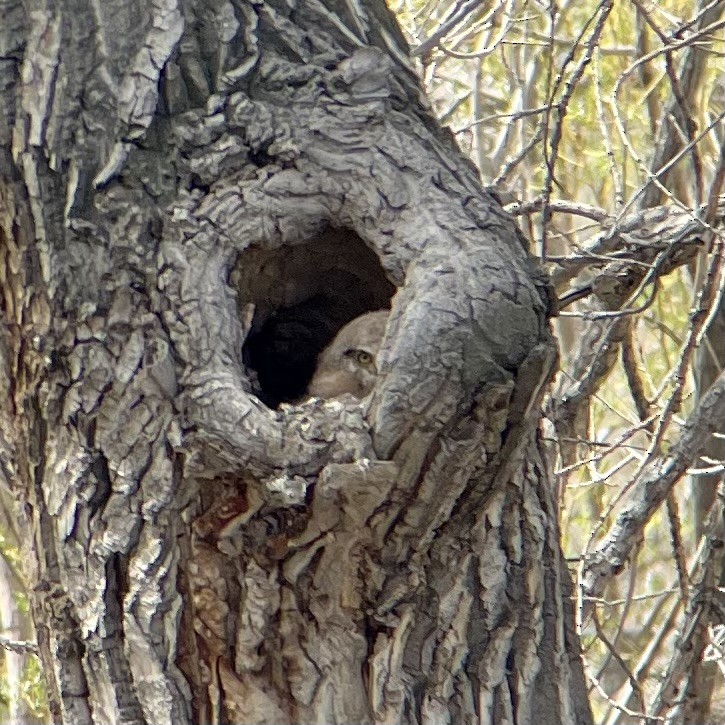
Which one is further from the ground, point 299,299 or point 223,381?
point 299,299

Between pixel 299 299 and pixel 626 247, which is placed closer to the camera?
pixel 299 299

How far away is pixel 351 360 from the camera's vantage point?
1879 mm

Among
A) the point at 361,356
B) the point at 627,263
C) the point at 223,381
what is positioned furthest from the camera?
the point at 627,263

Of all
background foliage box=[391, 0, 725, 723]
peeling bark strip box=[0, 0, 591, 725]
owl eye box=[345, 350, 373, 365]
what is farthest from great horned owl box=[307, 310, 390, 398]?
background foliage box=[391, 0, 725, 723]

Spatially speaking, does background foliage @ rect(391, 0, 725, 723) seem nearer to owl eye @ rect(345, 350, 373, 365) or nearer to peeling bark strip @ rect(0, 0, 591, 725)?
owl eye @ rect(345, 350, 373, 365)

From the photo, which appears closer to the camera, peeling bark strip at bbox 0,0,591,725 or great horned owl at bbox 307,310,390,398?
peeling bark strip at bbox 0,0,591,725

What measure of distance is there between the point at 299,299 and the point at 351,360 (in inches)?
5.9

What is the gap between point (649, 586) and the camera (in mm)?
5848

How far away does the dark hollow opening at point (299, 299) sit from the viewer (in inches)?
70.0

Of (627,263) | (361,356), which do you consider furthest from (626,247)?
(361,356)

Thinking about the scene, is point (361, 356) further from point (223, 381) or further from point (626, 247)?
point (626, 247)

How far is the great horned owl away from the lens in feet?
5.89

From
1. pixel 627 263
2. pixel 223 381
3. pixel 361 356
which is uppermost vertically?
pixel 627 263

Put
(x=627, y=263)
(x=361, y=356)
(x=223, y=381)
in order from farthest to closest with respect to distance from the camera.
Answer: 1. (x=627, y=263)
2. (x=361, y=356)
3. (x=223, y=381)
